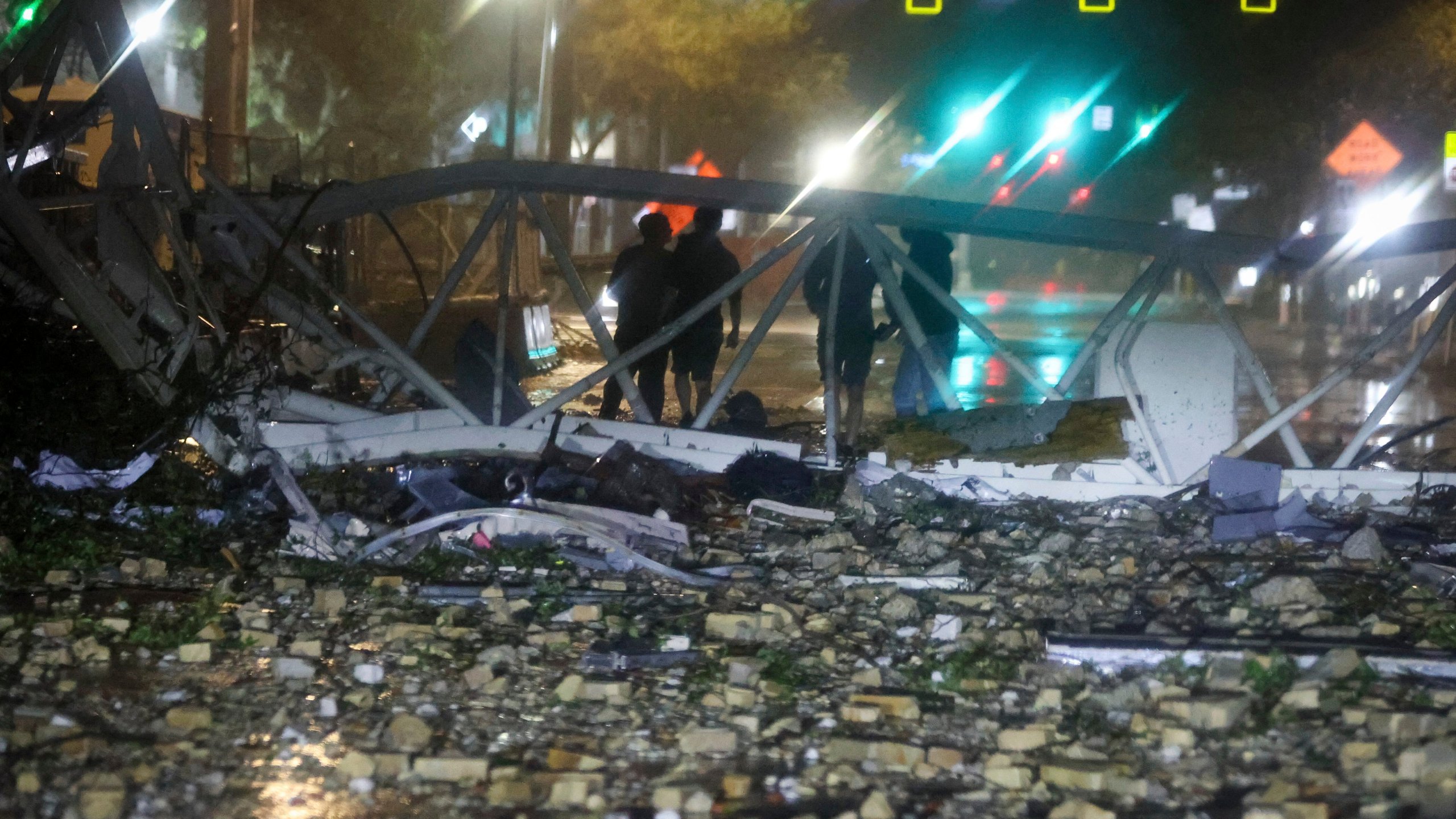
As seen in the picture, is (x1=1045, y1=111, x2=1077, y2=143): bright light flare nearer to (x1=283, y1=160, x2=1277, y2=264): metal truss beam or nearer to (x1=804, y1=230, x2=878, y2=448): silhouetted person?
(x1=804, y1=230, x2=878, y2=448): silhouetted person

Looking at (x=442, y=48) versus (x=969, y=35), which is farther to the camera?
(x=969, y=35)

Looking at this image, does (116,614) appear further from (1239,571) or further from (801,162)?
(801,162)

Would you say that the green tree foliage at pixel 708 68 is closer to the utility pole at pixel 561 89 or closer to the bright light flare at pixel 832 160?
the bright light flare at pixel 832 160

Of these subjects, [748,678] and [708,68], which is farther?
[708,68]

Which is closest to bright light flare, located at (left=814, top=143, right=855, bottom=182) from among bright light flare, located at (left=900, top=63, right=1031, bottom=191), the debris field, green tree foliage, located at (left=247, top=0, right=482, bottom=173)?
bright light flare, located at (left=900, top=63, right=1031, bottom=191)

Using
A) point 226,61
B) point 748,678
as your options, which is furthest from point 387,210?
point 226,61

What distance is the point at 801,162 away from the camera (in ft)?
167

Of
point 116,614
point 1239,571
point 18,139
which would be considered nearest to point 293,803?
point 116,614

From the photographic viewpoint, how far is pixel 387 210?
827 centimetres

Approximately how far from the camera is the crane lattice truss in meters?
7.71

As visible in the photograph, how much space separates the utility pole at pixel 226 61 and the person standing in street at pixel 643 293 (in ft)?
26.4

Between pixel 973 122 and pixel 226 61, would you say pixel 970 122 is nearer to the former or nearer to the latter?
pixel 973 122

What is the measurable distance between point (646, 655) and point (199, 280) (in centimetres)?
401

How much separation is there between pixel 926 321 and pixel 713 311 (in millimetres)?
1418
